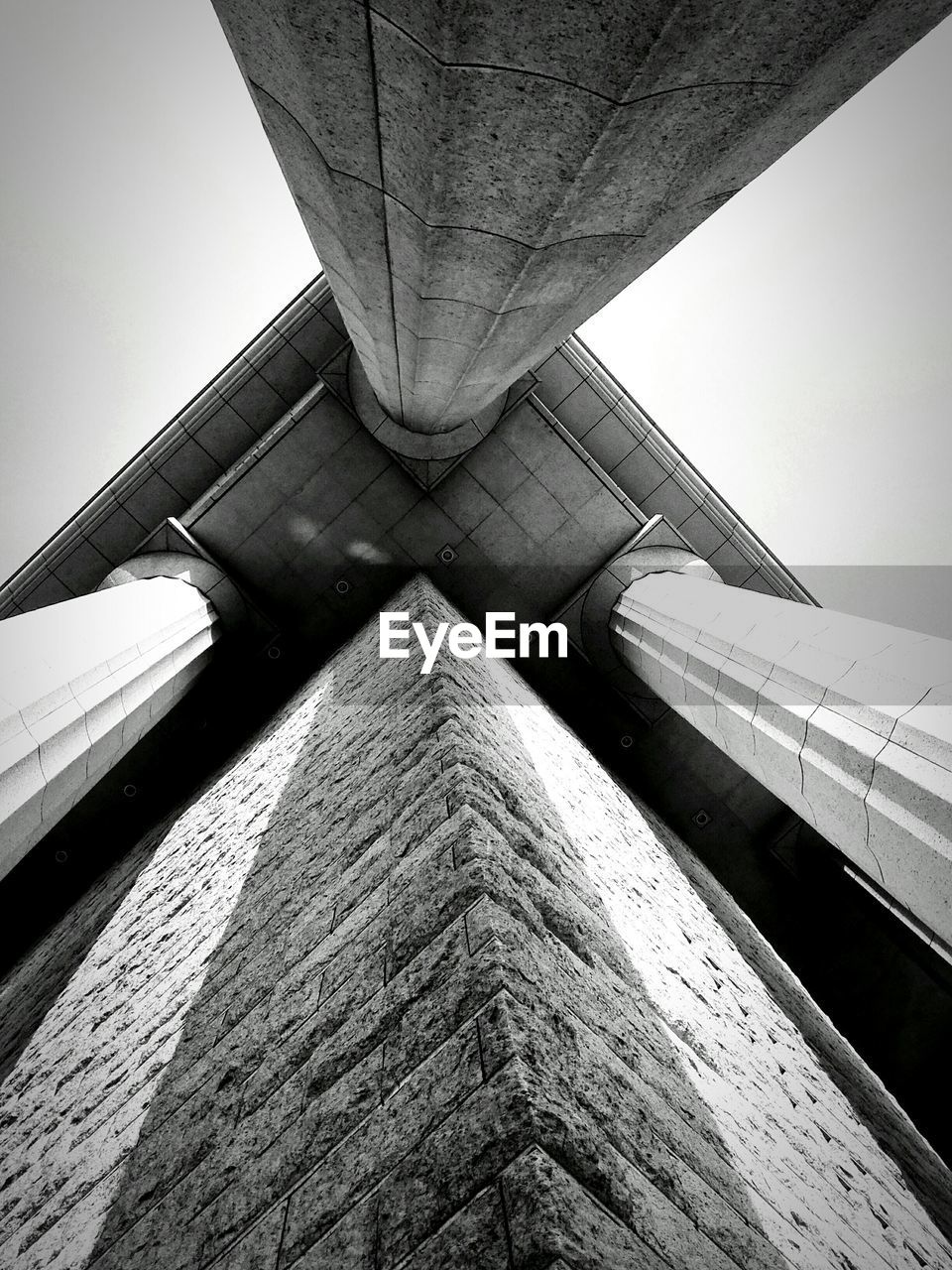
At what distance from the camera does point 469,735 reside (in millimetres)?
2791

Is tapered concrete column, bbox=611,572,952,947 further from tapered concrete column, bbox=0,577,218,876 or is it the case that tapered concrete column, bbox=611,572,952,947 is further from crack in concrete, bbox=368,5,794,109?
tapered concrete column, bbox=0,577,218,876

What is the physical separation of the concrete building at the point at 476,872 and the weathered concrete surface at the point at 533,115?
0.01 meters

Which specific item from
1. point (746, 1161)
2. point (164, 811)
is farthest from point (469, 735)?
point (164, 811)

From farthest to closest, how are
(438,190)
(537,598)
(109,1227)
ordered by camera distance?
(537,598) < (438,190) < (109,1227)

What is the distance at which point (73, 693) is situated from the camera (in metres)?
4.13

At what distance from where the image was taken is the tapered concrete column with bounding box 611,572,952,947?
9.23ft

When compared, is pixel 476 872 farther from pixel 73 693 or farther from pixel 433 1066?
pixel 73 693

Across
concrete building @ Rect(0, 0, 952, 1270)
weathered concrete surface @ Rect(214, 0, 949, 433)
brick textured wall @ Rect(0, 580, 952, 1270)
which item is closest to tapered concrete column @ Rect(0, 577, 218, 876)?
concrete building @ Rect(0, 0, 952, 1270)

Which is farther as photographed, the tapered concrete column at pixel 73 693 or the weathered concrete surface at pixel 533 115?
the tapered concrete column at pixel 73 693

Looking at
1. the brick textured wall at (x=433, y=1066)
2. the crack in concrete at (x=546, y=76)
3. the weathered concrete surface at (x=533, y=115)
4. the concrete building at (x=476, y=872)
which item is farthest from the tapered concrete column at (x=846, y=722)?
the crack in concrete at (x=546, y=76)

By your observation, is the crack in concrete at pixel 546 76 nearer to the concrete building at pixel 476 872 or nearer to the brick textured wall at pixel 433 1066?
the concrete building at pixel 476 872

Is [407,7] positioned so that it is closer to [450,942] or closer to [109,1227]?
[450,942]

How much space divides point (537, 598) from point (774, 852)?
438cm

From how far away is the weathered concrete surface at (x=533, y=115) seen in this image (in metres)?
1.55
